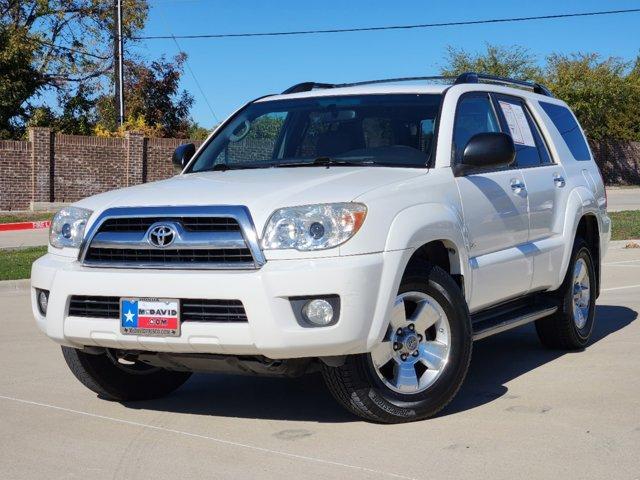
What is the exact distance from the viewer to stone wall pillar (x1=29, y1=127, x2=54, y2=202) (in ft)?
100

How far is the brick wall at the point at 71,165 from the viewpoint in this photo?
3052 centimetres

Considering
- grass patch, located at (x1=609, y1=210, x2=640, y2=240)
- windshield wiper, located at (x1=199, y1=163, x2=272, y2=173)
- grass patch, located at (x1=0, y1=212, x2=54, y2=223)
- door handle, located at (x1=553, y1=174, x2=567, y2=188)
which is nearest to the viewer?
windshield wiper, located at (x1=199, y1=163, x2=272, y2=173)

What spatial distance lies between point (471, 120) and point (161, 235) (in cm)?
245

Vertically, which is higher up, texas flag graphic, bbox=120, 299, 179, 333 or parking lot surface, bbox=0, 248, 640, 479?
texas flag graphic, bbox=120, 299, 179, 333

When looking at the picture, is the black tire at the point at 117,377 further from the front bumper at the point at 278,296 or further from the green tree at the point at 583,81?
the green tree at the point at 583,81

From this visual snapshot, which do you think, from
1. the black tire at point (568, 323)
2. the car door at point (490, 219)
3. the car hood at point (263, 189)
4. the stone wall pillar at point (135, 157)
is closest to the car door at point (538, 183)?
the car door at point (490, 219)

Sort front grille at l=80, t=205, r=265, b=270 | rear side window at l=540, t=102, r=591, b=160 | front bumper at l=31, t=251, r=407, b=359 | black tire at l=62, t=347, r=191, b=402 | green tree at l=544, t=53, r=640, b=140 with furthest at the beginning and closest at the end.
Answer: green tree at l=544, t=53, r=640, b=140 → rear side window at l=540, t=102, r=591, b=160 → black tire at l=62, t=347, r=191, b=402 → front grille at l=80, t=205, r=265, b=270 → front bumper at l=31, t=251, r=407, b=359

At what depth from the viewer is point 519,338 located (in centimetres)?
862

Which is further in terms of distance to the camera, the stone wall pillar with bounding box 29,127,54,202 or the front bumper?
the stone wall pillar with bounding box 29,127,54,202

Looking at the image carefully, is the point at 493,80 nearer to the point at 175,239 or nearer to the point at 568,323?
the point at 568,323

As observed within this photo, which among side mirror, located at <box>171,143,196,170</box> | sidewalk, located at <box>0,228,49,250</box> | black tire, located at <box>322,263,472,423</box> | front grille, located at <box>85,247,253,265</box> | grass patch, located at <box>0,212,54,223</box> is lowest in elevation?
grass patch, located at <box>0,212,54,223</box>

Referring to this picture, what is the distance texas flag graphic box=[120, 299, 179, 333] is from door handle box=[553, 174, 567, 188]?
3.45 meters

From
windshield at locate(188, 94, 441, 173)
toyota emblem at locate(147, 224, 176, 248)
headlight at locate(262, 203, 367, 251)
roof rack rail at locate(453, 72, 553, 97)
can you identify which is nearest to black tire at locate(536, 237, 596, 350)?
roof rack rail at locate(453, 72, 553, 97)

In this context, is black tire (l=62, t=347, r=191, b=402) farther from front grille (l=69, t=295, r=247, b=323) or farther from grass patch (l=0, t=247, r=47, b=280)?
grass patch (l=0, t=247, r=47, b=280)
